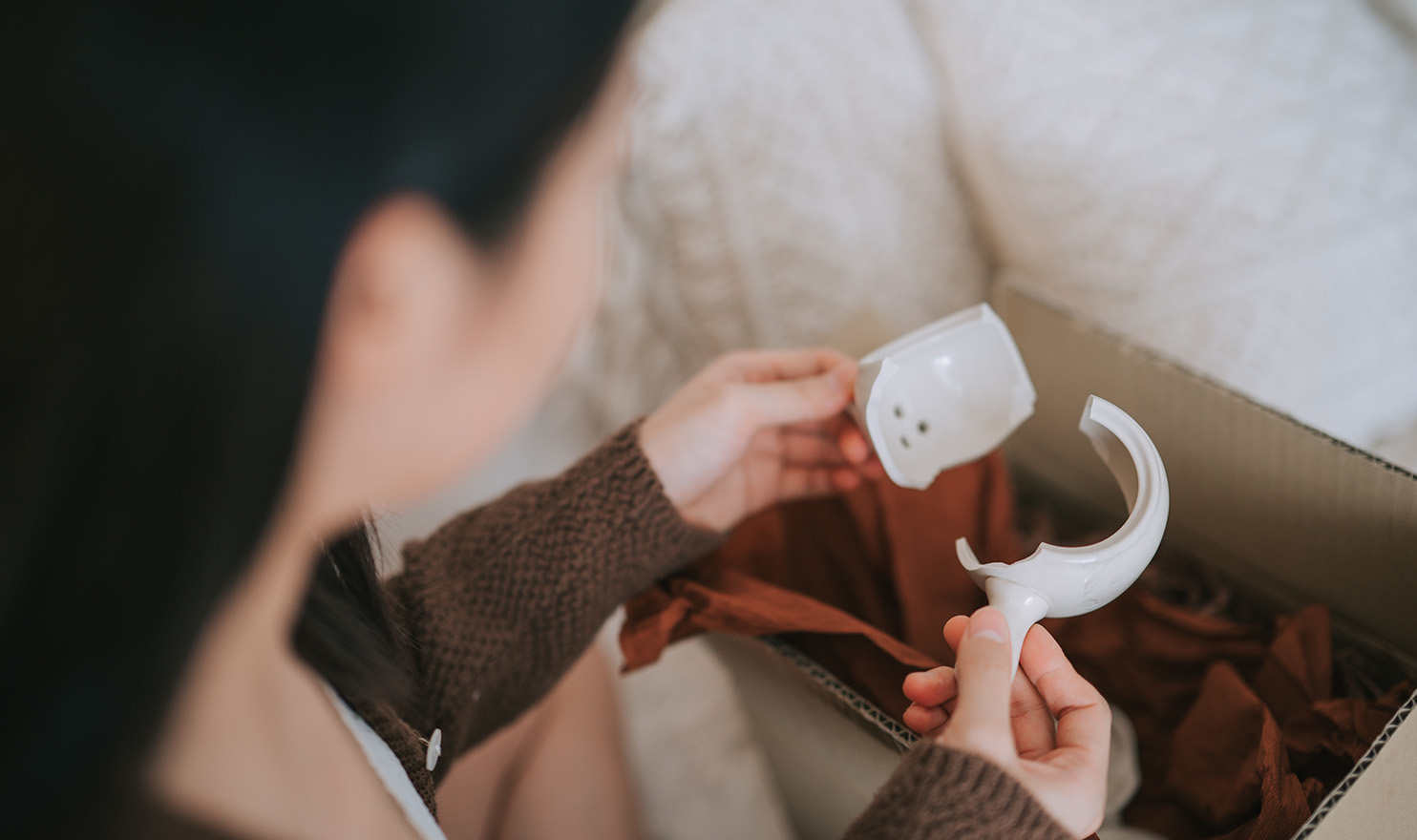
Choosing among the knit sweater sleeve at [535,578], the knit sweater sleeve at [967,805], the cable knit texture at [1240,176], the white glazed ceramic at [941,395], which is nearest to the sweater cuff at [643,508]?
the knit sweater sleeve at [535,578]

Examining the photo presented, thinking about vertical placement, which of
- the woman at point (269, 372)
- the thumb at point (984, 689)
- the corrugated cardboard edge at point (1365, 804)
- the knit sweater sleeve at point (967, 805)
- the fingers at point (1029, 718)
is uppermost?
the woman at point (269, 372)

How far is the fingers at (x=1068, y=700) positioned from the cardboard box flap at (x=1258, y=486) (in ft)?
0.43

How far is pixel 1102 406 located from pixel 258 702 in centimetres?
37

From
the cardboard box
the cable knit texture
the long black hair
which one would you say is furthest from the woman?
the cable knit texture

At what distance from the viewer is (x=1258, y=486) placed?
1.61 ft

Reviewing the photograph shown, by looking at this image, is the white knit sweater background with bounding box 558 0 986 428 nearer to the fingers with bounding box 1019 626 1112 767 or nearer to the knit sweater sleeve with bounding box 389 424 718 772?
the knit sweater sleeve with bounding box 389 424 718 772

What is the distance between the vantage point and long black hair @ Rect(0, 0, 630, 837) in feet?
0.66

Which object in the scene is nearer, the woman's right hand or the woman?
the woman

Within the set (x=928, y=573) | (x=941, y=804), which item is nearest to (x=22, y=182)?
(x=941, y=804)

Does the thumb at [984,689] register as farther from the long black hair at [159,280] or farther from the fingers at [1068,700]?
the long black hair at [159,280]

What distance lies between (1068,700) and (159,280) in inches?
13.4

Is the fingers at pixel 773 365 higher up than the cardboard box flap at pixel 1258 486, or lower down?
higher up

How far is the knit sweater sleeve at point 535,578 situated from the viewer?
517 millimetres

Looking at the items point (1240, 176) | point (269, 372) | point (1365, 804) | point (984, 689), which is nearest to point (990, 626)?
point (984, 689)
